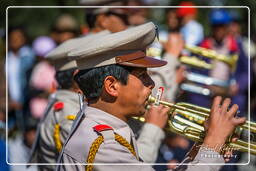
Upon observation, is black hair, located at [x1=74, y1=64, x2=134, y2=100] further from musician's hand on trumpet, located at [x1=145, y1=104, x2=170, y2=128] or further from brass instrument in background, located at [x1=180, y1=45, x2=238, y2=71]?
brass instrument in background, located at [x1=180, y1=45, x2=238, y2=71]

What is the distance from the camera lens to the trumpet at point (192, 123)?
13.3 feet

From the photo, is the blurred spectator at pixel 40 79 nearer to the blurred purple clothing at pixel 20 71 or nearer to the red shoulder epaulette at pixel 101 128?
the blurred purple clothing at pixel 20 71

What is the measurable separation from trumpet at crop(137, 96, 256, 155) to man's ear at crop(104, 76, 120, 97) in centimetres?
36

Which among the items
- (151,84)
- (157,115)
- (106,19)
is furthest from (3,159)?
(106,19)

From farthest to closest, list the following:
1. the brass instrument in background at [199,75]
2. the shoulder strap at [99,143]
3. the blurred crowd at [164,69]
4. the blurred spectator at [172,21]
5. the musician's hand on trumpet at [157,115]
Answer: the blurred spectator at [172,21], the brass instrument in background at [199,75], the blurred crowd at [164,69], the musician's hand on trumpet at [157,115], the shoulder strap at [99,143]

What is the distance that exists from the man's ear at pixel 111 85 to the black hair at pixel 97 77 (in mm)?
18

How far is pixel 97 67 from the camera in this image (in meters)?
3.75

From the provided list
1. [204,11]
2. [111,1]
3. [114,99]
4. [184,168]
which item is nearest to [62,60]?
[111,1]

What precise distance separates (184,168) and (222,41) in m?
4.03

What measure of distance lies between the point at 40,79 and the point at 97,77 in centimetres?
403

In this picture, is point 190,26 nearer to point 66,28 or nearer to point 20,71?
point 66,28

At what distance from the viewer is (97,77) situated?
12.3 ft

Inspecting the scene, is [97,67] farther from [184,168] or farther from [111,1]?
[111,1]

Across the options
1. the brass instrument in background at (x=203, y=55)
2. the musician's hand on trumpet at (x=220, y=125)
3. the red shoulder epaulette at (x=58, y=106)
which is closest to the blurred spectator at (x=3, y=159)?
the red shoulder epaulette at (x=58, y=106)
